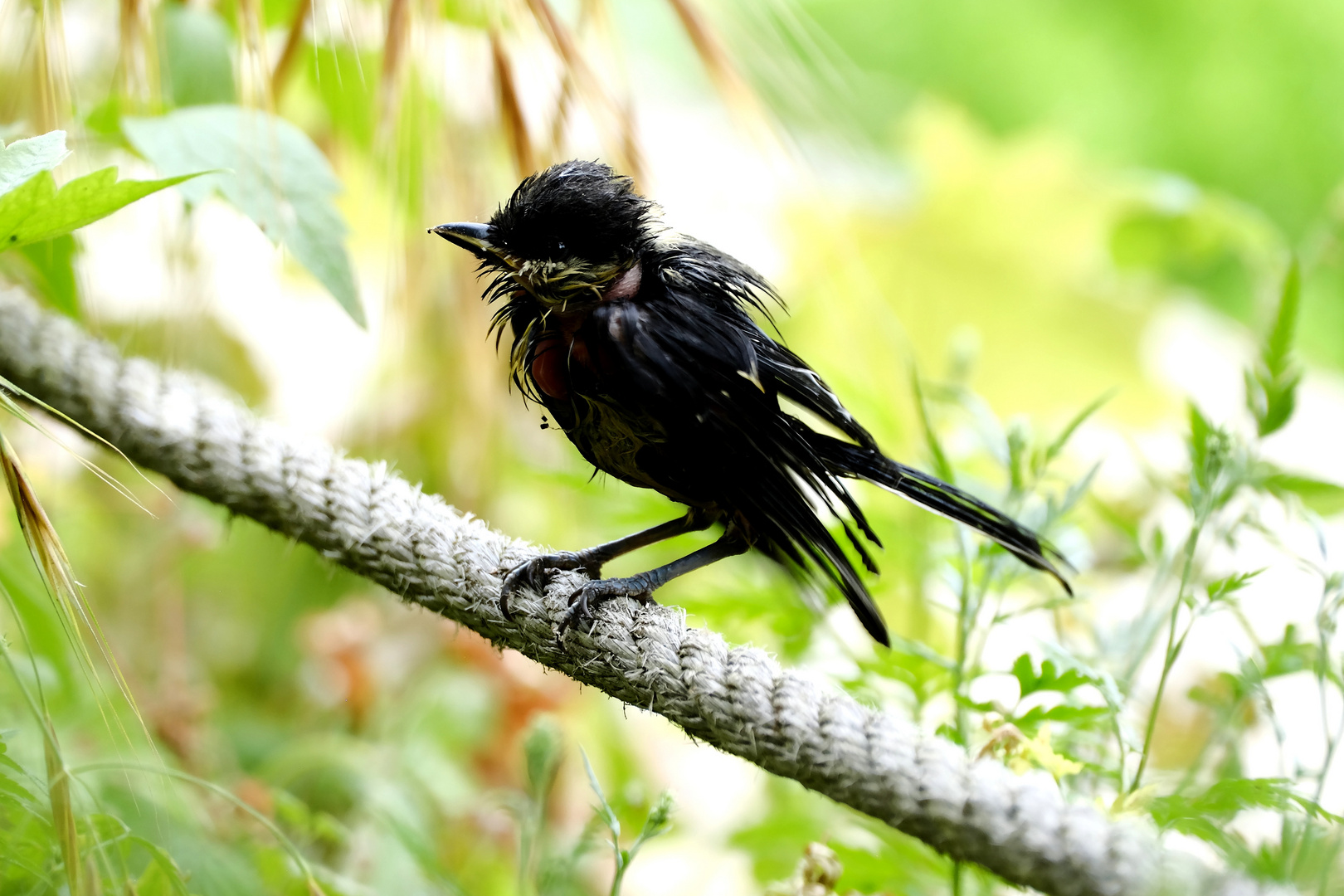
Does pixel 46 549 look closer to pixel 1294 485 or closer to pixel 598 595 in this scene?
pixel 598 595

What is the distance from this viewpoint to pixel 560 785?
96 centimetres

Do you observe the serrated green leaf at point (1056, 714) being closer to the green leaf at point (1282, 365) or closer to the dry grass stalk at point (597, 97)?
the green leaf at point (1282, 365)

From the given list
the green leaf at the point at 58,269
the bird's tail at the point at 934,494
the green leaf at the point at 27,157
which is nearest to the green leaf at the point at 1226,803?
the bird's tail at the point at 934,494

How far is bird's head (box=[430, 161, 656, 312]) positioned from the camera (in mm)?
465

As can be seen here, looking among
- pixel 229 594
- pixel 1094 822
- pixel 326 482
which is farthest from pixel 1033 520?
pixel 229 594

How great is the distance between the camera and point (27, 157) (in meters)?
0.38

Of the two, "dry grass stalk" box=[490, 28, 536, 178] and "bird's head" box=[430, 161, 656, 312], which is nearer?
"bird's head" box=[430, 161, 656, 312]

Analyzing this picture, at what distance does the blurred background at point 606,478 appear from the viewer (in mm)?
514

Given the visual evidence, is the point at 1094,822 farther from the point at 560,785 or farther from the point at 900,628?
the point at 560,785

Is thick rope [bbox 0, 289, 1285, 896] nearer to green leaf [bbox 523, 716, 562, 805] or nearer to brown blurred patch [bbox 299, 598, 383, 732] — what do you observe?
green leaf [bbox 523, 716, 562, 805]

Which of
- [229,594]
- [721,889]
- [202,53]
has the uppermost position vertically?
[202,53]

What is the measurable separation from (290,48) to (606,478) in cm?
34

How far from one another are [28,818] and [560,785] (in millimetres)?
594

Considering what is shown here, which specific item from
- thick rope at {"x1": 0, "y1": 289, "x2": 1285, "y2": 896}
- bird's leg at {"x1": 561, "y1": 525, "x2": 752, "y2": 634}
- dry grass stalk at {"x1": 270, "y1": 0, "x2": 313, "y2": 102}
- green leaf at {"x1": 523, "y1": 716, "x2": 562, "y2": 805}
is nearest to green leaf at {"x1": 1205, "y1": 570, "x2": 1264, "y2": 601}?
thick rope at {"x1": 0, "y1": 289, "x2": 1285, "y2": 896}
